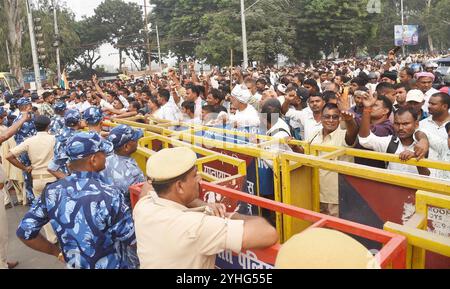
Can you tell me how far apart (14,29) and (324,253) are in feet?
99.5

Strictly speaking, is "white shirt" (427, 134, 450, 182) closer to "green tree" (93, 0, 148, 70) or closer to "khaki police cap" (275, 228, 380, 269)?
"khaki police cap" (275, 228, 380, 269)

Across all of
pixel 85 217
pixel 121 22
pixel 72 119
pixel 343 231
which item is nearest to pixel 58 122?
pixel 72 119

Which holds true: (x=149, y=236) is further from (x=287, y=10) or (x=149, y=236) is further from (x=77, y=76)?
(x=77, y=76)

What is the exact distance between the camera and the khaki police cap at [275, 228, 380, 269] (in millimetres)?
1047

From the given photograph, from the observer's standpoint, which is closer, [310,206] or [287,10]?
[310,206]

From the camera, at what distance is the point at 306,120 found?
488 centimetres

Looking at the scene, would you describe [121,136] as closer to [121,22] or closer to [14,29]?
[14,29]

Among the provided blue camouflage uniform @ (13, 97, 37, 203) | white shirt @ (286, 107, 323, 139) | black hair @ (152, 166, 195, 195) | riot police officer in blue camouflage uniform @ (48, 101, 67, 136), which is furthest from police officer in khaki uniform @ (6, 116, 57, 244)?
black hair @ (152, 166, 195, 195)

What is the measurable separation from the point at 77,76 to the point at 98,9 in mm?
11930

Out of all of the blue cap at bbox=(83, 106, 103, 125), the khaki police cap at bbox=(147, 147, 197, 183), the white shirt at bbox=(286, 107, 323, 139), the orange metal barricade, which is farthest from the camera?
the blue cap at bbox=(83, 106, 103, 125)

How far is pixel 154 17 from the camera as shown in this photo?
1976 inches

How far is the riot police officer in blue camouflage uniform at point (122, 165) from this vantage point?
3.15m

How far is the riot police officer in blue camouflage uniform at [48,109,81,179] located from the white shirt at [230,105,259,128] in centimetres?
209
